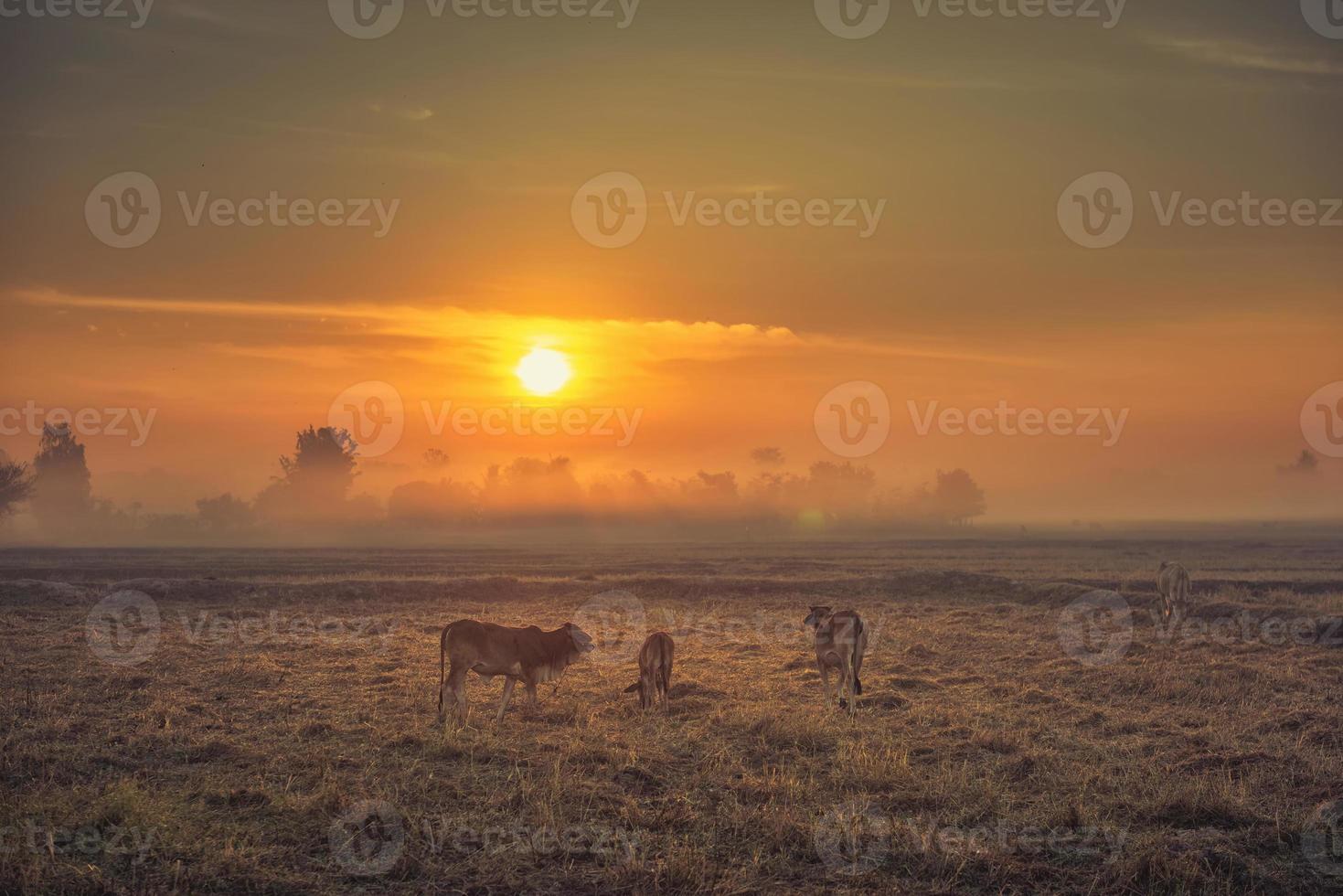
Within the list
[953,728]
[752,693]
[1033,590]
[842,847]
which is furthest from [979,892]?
[1033,590]

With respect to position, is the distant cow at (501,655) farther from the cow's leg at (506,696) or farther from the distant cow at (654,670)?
the distant cow at (654,670)

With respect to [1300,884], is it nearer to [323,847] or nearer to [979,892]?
[979,892]

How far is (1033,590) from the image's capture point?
34.1 meters

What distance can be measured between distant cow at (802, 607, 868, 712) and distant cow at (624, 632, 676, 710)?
2.62m

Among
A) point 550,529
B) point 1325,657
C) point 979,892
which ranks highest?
point 550,529

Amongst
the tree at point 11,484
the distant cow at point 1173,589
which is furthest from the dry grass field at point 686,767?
the tree at point 11,484

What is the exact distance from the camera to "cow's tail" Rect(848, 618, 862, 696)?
14922mm

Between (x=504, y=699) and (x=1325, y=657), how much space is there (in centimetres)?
1804

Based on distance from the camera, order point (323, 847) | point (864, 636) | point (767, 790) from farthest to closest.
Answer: point (864, 636) → point (767, 790) → point (323, 847)

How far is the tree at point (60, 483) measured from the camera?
488ft
